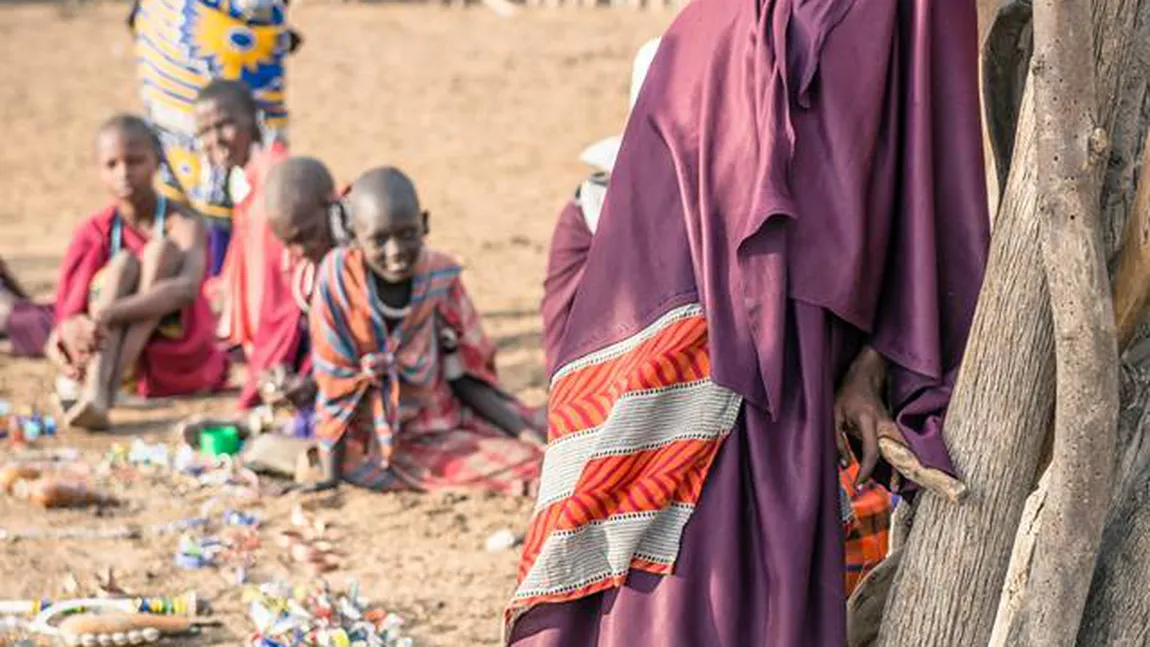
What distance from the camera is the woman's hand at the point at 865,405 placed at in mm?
3078

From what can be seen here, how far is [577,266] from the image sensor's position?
16.6ft

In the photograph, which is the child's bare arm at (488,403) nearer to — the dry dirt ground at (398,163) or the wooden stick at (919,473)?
the dry dirt ground at (398,163)

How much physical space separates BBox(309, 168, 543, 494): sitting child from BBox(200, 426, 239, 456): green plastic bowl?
0.44 metres

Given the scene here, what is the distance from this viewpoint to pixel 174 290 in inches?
268

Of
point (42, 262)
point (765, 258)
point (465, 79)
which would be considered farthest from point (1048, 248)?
point (465, 79)

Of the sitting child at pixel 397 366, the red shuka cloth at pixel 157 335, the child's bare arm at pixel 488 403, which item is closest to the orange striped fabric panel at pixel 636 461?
the sitting child at pixel 397 366

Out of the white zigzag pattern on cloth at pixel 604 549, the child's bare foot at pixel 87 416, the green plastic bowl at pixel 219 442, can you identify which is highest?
the white zigzag pattern on cloth at pixel 604 549

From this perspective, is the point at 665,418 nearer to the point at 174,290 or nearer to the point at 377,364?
the point at 377,364

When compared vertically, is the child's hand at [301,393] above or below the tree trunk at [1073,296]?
below

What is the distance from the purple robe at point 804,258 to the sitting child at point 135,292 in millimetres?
3961

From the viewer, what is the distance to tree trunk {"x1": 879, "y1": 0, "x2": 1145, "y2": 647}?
2.83 metres

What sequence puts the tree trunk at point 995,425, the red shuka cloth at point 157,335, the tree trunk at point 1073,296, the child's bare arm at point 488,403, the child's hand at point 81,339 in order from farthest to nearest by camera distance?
the red shuka cloth at point 157,335 < the child's hand at point 81,339 < the child's bare arm at point 488,403 < the tree trunk at point 995,425 < the tree trunk at point 1073,296

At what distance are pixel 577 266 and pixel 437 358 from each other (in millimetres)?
1005

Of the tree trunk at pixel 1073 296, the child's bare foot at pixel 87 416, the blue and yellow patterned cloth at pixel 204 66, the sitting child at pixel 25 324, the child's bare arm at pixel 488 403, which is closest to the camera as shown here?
the tree trunk at pixel 1073 296
